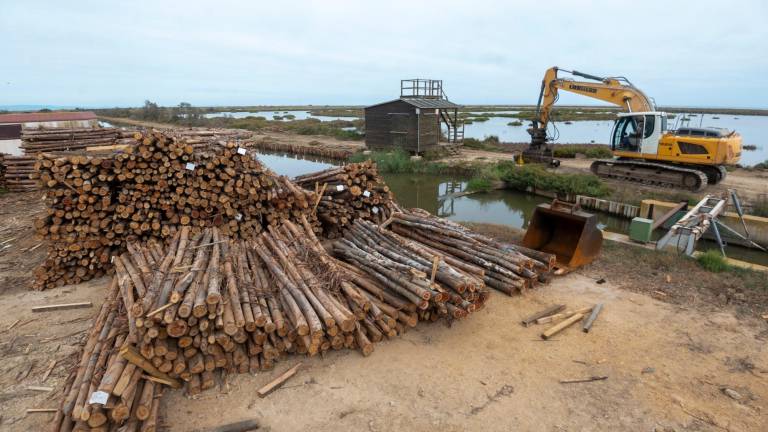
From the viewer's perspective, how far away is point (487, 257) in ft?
29.5

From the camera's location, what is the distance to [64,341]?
6898 millimetres

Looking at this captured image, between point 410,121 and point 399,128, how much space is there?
109 cm

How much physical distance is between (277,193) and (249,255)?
2.04 metres

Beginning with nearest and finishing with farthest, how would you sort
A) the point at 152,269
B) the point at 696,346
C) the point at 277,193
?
the point at 696,346 → the point at 152,269 → the point at 277,193

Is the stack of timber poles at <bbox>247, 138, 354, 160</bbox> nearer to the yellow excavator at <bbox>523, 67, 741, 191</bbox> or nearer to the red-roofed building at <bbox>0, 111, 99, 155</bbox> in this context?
the red-roofed building at <bbox>0, 111, 99, 155</bbox>

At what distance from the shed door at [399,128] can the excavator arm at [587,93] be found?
8440mm

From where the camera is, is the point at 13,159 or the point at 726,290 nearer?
the point at 726,290

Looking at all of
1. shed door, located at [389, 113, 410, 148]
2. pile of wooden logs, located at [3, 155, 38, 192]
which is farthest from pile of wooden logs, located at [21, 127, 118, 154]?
shed door, located at [389, 113, 410, 148]

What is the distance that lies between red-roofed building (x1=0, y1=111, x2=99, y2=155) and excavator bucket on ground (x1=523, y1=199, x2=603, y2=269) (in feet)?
63.3

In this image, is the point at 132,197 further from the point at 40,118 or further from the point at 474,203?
the point at 40,118

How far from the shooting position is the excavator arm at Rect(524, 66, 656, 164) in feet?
64.2

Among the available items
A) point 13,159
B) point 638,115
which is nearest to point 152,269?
point 13,159

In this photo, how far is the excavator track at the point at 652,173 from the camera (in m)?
18.0

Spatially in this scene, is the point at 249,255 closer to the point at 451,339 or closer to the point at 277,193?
the point at 277,193
